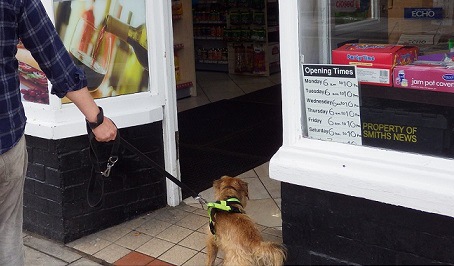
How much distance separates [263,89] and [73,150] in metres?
5.87

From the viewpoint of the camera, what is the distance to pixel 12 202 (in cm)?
304

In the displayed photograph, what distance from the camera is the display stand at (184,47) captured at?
31.7ft

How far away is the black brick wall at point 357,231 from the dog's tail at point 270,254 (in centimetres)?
55

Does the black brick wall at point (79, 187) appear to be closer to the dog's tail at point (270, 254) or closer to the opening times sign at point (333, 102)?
the opening times sign at point (333, 102)

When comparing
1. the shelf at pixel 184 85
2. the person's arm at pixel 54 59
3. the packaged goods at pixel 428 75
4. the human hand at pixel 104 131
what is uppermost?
the person's arm at pixel 54 59

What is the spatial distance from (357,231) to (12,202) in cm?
194

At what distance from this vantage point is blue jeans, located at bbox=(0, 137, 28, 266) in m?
2.89

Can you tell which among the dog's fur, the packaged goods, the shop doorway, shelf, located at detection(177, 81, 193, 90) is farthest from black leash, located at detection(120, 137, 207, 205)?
shelf, located at detection(177, 81, 193, 90)

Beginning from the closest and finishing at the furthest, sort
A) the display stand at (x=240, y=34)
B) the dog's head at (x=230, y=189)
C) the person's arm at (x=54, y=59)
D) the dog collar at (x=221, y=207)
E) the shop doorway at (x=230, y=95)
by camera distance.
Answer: the person's arm at (x=54, y=59), the dog collar at (x=221, y=207), the dog's head at (x=230, y=189), the shop doorway at (x=230, y=95), the display stand at (x=240, y=34)

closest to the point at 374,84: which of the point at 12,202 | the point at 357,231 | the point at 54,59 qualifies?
the point at 357,231

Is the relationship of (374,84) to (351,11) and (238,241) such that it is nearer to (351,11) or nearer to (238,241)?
(351,11)

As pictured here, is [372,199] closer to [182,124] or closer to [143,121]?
[143,121]

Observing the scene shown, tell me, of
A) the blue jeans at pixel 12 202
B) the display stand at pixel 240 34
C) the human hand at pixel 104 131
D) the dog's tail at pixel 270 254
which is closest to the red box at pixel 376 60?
the dog's tail at pixel 270 254

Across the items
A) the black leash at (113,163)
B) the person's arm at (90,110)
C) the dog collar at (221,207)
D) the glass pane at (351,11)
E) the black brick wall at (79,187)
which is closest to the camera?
the person's arm at (90,110)
